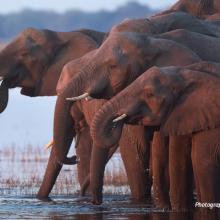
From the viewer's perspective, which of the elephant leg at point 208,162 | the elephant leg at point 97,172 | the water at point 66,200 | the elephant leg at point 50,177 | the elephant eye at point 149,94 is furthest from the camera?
the elephant leg at point 50,177

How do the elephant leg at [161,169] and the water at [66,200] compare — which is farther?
the elephant leg at [161,169]

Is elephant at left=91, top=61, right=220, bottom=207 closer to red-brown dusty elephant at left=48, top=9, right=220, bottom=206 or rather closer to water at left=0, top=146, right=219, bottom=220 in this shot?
water at left=0, top=146, right=219, bottom=220

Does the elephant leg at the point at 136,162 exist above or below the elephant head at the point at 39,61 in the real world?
below

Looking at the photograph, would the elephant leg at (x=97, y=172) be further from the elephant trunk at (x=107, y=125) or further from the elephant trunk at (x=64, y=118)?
the elephant trunk at (x=107, y=125)

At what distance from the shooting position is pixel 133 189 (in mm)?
16703

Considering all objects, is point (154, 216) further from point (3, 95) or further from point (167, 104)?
point (3, 95)

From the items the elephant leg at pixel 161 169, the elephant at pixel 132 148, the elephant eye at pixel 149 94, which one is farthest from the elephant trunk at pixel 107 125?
the elephant at pixel 132 148

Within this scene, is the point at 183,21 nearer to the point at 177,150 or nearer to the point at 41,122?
the point at 177,150

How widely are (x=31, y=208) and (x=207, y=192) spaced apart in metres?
2.43

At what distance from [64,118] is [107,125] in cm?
243

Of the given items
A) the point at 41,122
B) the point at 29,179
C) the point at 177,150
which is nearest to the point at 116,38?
the point at 177,150

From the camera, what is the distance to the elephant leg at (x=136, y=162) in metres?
16.4

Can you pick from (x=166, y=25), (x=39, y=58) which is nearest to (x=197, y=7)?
(x=39, y=58)

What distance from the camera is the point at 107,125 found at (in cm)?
1391
